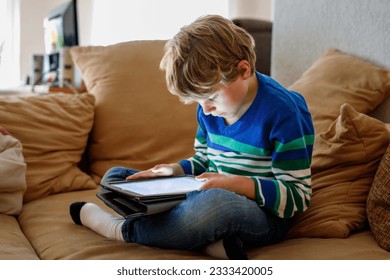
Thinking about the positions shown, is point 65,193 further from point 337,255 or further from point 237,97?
point 337,255

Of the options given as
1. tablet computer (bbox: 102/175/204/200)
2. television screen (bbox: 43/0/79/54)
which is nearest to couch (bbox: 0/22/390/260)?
tablet computer (bbox: 102/175/204/200)

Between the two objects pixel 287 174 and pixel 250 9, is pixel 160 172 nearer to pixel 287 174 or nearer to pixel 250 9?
pixel 287 174

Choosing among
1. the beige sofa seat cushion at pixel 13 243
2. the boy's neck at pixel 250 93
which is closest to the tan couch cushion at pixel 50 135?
the beige sofa seat cushion at pixel 13 243

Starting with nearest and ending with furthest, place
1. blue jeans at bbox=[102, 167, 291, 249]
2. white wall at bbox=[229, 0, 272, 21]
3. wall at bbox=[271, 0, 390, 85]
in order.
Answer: blue jeans at bbox=[102, 167, 291, 249], wall at bbox=[271, 0, 390, 85], white wall at bbox=[229, 0, 272, 21]

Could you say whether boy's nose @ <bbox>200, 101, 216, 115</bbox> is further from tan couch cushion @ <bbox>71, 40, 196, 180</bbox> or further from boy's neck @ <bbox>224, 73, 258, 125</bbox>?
tan couch cushion @ <bbox>71, 40, 196, 180</bbox>

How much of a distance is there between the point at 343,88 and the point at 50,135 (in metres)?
0.85

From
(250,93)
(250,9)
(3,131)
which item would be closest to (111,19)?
(250,9)

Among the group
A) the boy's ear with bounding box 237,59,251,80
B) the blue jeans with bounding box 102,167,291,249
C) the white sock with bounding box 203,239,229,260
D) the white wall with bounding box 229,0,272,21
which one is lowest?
the white sock with bounding box 203,239,229,260

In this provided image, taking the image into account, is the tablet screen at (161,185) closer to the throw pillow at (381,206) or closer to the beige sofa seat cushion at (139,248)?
the beige sofa seat cushion at (139,248)

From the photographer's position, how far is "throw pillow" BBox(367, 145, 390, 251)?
1.02m

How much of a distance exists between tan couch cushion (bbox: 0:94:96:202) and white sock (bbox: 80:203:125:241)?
321 millimetres

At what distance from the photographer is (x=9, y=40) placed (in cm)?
365

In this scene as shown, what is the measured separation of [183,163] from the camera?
1.27 meters

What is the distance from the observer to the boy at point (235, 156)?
97 centimetres
